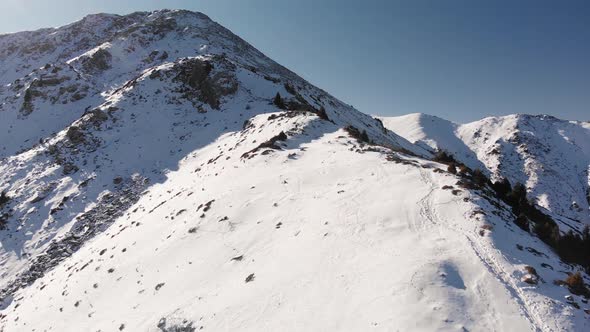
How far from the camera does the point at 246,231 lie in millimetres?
16484

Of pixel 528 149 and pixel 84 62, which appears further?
pixel 528 149

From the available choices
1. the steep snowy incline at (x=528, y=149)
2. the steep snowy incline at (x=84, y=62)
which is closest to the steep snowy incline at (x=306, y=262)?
the steep snowy incline at (x=84, y=62)

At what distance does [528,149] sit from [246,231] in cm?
17559

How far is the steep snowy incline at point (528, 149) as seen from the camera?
131 metres

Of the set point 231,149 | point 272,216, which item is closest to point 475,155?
point 231,149

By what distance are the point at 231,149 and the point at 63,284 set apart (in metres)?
15.2

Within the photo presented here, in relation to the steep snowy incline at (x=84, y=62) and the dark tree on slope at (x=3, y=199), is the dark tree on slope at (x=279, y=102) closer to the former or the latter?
the steep snowy incline at (x=84, y=62)

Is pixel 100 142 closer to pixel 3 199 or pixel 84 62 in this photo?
pixel 3 199

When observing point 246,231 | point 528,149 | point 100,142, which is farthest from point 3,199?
point 528,149

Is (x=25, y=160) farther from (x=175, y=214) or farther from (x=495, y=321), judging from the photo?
(x=495, y=321)

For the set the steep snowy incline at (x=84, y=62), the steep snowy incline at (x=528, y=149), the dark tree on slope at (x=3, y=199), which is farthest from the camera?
the steep snowy incline at (x=528, y=149)

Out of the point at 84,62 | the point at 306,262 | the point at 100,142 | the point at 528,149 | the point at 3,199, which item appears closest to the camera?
the point at 306,262

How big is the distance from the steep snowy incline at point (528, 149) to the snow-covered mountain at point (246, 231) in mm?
118621

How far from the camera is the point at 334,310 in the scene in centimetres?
1006
